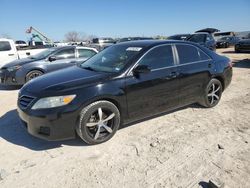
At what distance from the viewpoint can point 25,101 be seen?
3865mm

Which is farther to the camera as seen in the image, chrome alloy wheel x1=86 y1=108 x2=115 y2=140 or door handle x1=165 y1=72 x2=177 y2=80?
door handle x1=165 y1=72 x2=177 y2=80

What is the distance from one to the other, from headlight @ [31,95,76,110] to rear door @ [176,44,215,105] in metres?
2.29

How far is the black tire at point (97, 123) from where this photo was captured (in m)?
3.69

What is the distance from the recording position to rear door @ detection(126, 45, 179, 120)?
4.16 metres

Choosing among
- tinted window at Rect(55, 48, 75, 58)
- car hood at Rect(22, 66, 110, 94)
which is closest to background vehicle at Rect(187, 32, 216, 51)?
tinted window at Rect(55, 48, 75, 58)

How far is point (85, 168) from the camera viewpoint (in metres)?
3.28

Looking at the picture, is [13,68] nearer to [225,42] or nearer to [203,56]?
[203,56]

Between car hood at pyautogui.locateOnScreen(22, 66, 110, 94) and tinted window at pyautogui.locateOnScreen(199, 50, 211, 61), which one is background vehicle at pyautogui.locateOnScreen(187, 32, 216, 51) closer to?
tinted window at pyautogui.locateOnScreen(199, 50, 211, 61)

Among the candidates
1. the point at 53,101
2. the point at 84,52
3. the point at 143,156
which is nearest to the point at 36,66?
the point at 84,52

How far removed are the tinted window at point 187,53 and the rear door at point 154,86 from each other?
0.76 ft

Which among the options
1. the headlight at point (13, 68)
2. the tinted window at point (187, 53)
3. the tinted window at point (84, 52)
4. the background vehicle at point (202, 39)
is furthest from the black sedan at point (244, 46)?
the headlight at point (13, 68)

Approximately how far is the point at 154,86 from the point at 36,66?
17.2ft

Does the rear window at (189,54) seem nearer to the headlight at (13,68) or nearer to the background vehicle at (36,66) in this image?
the background vehicle at (36,66)

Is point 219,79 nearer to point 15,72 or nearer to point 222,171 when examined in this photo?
point 222,171
